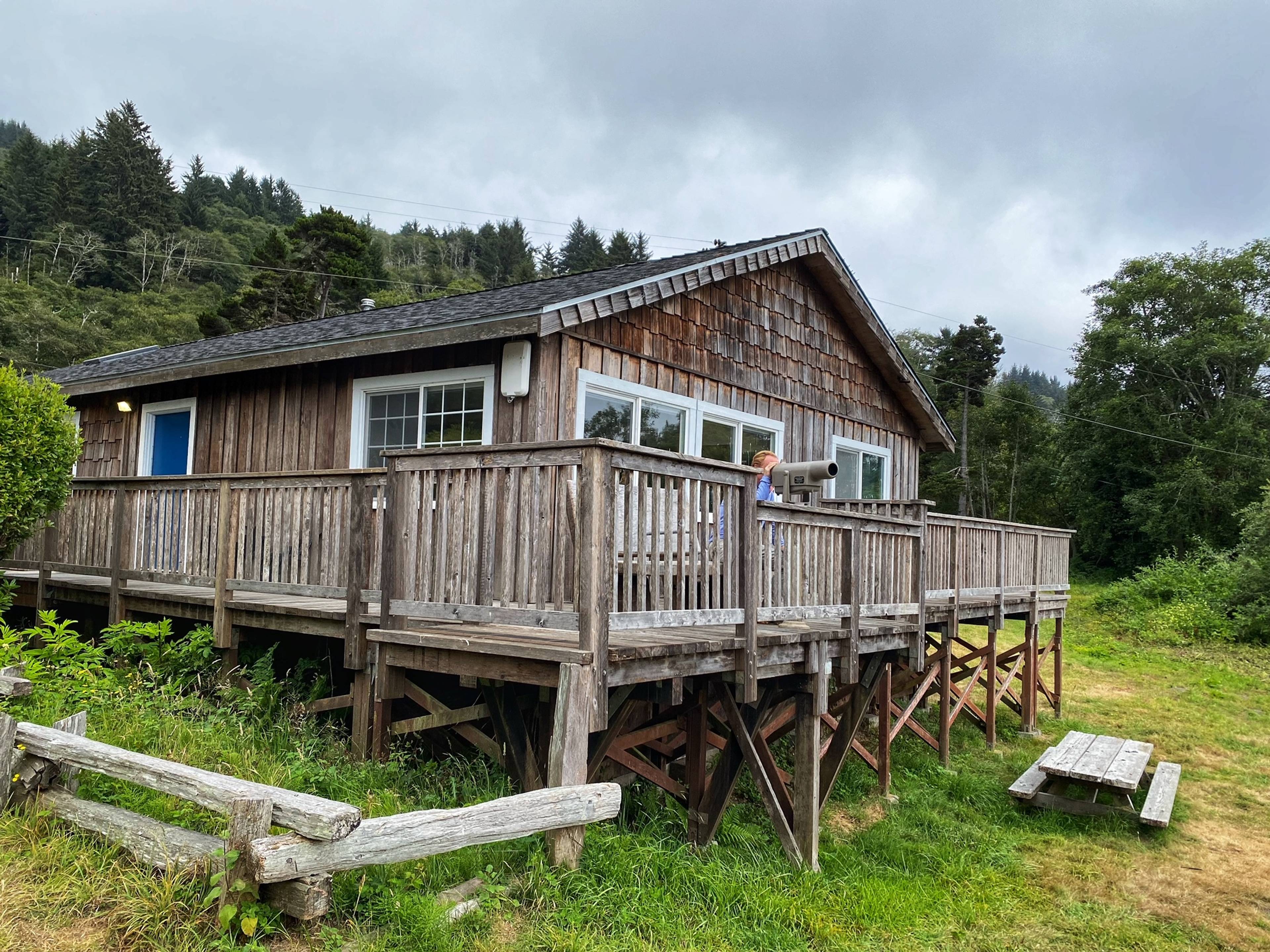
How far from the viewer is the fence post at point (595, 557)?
13.5 feet

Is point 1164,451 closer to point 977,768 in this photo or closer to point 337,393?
point 977,768

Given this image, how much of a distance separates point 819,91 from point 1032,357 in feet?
612

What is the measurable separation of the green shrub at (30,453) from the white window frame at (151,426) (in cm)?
325

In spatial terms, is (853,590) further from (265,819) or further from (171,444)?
(171,444)

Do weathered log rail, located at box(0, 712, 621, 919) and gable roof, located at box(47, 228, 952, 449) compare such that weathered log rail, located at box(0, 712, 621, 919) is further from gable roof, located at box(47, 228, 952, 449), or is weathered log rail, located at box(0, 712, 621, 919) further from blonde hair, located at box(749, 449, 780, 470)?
blonde hair, located at box(749, 449, 780, 470)

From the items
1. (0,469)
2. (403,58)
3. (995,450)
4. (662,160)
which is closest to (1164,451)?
(995,450)

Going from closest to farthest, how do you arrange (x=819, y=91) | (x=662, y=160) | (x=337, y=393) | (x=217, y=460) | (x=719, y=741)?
(x=719, y=741) < (x=337, y=393) < (x=217, y=460) < (x=819, y=91) < (x=662, y=160)

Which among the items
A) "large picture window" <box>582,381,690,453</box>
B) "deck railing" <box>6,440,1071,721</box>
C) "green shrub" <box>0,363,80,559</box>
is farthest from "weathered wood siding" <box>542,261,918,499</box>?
"green shrub" <box>0,363,80,559</box>

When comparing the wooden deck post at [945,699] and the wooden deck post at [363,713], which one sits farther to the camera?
the wooden deck post at [945,699]

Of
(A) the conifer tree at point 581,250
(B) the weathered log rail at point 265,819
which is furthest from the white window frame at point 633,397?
(A) the conifer tree at point 581,250

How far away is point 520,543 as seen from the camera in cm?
436

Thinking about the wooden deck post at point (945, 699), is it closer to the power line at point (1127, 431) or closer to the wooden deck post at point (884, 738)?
the wooden deck post at point (884, 738)

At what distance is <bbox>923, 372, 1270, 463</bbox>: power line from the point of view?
2800cm

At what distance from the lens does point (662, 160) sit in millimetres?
97312
